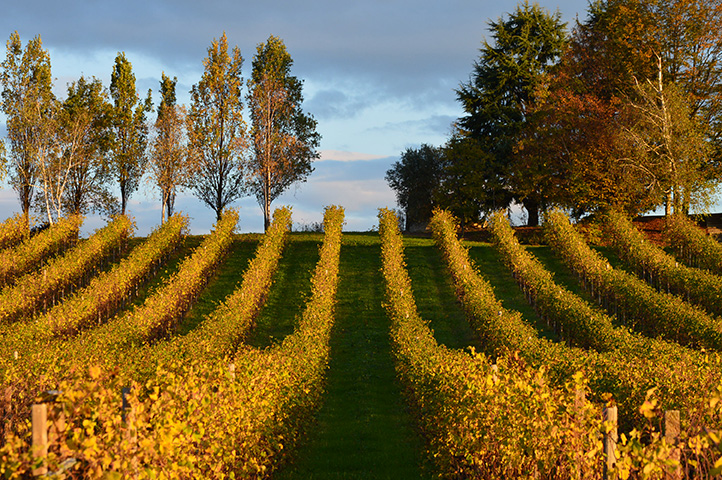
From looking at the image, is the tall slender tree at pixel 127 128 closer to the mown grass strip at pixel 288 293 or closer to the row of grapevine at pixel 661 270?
the mown grass strip at pixel 288 293

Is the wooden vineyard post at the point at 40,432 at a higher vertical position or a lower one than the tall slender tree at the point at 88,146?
lower

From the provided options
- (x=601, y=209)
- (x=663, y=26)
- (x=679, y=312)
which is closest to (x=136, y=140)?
(x=601, y=209)

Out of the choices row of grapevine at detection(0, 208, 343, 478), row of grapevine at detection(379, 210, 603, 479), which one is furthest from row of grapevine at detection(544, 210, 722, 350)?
row of grapevine at detection(0, 208, 343, 478)

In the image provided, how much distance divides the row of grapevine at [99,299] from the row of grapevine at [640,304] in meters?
17.2

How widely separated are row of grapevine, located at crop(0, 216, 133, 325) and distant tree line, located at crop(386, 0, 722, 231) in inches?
750

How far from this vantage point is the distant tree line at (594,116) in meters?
33.7

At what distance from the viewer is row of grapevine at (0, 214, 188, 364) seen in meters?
18.2

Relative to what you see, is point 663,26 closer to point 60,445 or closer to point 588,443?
point 588,443

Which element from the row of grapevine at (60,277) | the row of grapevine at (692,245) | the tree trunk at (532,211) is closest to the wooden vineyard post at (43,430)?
the row of grapevine at (60,277)

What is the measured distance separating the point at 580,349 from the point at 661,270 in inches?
499

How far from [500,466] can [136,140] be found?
42378mm

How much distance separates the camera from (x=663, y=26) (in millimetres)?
35594

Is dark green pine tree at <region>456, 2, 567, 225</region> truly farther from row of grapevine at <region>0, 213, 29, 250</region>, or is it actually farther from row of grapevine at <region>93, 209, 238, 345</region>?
row of grapevine at <region>0, 213, 29, 250</region>

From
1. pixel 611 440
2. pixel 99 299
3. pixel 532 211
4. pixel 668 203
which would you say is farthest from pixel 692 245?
pixel 611 440
